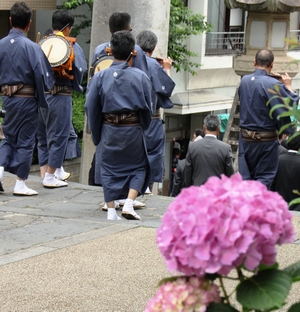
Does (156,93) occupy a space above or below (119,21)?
below

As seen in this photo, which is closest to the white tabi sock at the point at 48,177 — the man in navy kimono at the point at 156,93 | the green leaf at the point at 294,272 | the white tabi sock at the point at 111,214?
the man in navy kimono at the point at 156,93

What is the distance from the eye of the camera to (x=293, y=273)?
199 cm

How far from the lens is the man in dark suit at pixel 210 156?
7484 mm

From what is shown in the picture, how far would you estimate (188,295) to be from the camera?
73.1 inches

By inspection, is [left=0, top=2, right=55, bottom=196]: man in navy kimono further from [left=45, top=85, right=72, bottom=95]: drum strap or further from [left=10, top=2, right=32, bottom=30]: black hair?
[left=45, top=85, right=72, bottom=95]: drum strap

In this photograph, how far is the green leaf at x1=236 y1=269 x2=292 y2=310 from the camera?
179 centimetres

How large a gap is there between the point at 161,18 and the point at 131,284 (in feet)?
18.9

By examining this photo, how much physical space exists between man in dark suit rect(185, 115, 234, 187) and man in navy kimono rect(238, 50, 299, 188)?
1.79 ft

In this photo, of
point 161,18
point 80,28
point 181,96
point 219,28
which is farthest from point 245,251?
point 219,28

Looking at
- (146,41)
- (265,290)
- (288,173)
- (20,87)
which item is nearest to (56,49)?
(20,87)

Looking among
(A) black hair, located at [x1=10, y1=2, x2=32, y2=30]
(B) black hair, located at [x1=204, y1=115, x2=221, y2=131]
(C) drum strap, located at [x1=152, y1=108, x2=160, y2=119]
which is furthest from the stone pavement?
(A) black hair, located at [x1=10, y1=2, x2=32, y2=30]

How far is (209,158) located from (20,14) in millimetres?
2297

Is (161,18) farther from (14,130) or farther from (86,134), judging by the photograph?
(14,130)

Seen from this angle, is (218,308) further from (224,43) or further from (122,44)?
(224,43)
